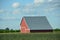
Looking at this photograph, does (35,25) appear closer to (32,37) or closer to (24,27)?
(24,27)

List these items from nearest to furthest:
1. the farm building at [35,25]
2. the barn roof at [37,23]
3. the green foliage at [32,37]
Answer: the green foliage at [32,37] → the farm building at [35,25] → the barn roof at [37,23]

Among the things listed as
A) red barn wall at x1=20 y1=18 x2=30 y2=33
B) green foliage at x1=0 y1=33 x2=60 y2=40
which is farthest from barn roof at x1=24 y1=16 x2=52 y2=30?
green foliage at x1=0 y1=33 x2=60 y2=40

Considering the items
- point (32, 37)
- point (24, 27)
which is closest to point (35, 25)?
point (24, 27)

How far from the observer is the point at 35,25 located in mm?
43469

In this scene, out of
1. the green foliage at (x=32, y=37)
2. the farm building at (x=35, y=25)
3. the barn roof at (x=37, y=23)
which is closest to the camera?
the green foliage at (x=32, y=37)

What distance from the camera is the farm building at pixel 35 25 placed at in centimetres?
4251

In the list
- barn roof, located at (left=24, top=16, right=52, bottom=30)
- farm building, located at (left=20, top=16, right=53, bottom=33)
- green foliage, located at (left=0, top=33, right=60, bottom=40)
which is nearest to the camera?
green foliage, located at (left=0, top=33, right=60, bottom=40)

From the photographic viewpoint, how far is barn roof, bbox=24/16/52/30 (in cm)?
4297

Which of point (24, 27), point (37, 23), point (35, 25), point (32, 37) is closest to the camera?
point (32, 37)

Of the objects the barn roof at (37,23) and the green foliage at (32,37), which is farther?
the barn roof at (37,23)

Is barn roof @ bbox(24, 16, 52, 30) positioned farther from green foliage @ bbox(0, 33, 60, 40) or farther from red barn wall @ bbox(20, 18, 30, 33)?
green foliage @ bbox(0, 33, 60, 40)

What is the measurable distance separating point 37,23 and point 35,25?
3.52 ft

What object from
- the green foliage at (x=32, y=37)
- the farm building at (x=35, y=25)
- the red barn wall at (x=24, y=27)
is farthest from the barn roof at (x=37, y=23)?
the green foliage at (x=32, y=37)

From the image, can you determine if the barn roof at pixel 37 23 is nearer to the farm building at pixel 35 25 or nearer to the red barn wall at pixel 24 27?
the farm building at pixel 35 25
